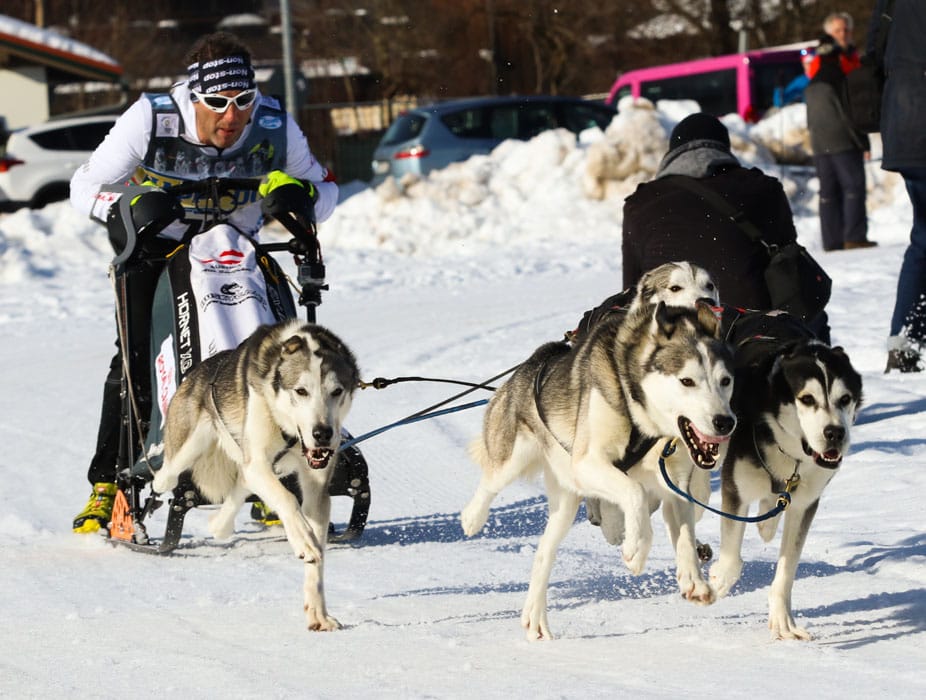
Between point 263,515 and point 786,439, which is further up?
point 786,439

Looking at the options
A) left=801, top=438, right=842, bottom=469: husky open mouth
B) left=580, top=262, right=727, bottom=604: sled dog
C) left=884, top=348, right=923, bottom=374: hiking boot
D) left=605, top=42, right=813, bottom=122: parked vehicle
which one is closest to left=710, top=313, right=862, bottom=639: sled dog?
Answer: left=801, top=438, right=842, bottom=469: husky open mouth

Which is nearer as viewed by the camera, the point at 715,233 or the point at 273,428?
the point at 273,428

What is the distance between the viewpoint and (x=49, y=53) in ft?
85.1

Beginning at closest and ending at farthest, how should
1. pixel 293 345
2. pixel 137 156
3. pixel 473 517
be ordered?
1. pixel 293 345
2. pixel 473 517
3. pixel 137 156

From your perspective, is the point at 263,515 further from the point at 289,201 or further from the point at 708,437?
the point at 708,437

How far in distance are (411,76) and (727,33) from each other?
7098 mm

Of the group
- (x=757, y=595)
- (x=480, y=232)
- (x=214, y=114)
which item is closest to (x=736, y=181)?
(x=757, y=595)

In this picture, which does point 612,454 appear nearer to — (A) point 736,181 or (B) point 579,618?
(B) point 579,618

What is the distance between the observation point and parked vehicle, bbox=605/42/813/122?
18625 millimetres

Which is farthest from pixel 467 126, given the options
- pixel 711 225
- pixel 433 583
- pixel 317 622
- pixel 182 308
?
pixel 317 622

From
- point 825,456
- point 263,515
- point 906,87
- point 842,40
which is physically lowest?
point 263,515

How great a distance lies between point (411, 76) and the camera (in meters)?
30.0

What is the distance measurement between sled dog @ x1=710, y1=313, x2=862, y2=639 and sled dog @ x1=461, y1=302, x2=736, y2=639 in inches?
7.3

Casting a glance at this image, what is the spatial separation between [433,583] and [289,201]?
4.47 ft
